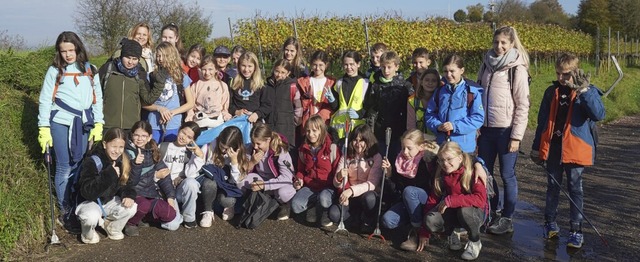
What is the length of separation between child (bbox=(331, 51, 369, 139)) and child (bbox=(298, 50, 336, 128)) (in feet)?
0.46

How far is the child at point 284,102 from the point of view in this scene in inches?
273

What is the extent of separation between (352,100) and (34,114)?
11.7 ft

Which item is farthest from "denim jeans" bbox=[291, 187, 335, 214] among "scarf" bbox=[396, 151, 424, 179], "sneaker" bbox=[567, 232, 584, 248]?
"sneaker" bbox=[567, 232, 584, 248]

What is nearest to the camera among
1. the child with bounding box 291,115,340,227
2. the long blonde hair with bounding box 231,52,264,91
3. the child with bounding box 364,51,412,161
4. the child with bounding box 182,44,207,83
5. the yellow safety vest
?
the child with bounding box 291,115,340,227

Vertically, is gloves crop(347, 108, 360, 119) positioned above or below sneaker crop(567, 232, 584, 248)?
above

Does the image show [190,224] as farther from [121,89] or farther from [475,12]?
[475,12]

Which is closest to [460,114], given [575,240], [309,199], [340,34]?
[575,240]

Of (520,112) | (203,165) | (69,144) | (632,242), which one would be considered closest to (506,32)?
(520,112)

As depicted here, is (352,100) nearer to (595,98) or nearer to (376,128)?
(376,128)

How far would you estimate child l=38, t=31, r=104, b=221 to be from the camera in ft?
18.7

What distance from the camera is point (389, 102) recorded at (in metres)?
6.59

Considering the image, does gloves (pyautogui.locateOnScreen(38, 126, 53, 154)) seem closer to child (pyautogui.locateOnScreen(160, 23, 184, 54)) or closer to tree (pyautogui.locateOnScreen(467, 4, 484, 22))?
child (pyautogui.locateOnScreen(160, 23, 184, 54))

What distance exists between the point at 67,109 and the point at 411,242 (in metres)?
3.39

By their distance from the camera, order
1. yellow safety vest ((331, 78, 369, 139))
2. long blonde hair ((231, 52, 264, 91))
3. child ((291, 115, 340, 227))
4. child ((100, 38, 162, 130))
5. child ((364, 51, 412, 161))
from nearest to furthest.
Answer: child ((291, 115, 340, 227))
child ((100, 38, 162, 130))
child ((364, 51, 412, 161))
yellow safety vest ((331, 78, 369, 139))
long blonde hair ((231, 52, 264, 91))
